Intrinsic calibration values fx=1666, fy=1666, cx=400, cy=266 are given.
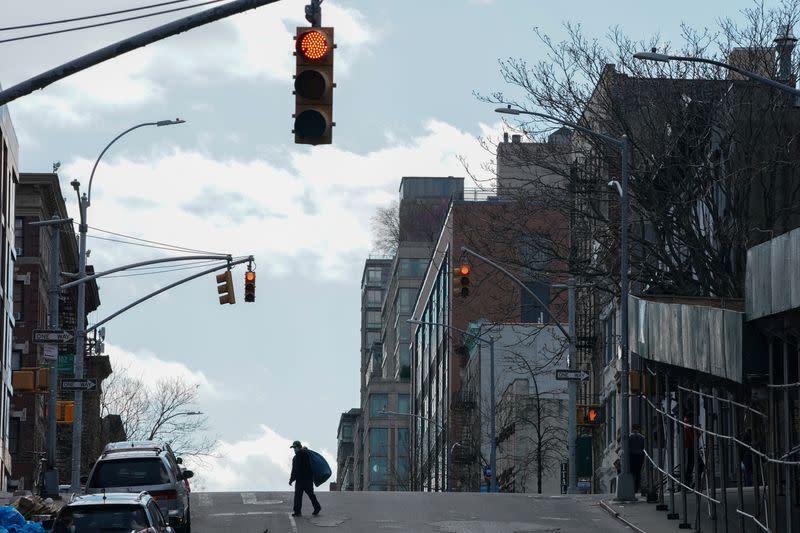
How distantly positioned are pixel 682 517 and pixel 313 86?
60.0ft

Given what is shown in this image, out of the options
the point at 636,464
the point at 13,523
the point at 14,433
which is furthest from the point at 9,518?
the point at 14,433

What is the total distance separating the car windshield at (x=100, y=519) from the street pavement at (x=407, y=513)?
1028 centimetres

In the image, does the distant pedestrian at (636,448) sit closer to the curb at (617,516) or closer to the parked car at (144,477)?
the curb at (617,516)

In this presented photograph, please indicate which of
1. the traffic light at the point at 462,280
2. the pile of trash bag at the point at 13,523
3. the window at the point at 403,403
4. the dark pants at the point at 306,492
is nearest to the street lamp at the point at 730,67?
the dark pants at the point at 306,492

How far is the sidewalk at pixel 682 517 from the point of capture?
2978 centimetres

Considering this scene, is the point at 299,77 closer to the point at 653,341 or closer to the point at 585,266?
the point at 653,341

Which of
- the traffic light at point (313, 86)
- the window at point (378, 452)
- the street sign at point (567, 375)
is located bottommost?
the window at point (378, 452)

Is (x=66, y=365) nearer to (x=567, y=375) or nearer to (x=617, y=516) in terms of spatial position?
(x=567, y=375)

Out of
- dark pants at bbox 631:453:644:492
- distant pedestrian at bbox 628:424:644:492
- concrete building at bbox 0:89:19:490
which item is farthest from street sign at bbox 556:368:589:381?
concrete building at bbox 0:89:19:490

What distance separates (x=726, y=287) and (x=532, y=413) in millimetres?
40549

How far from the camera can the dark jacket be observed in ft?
108

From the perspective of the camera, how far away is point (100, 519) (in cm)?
2011

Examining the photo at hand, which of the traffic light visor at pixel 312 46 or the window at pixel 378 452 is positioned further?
the window at pixel 378 452

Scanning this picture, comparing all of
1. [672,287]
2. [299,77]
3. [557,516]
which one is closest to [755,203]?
[672,287]
